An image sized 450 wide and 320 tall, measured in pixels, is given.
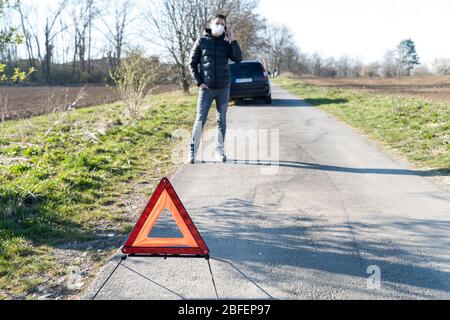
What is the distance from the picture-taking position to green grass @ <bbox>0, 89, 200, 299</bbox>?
351 centimetres

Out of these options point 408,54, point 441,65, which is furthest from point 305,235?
point 408,54

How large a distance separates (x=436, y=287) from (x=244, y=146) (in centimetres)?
572

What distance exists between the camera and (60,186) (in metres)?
5.46

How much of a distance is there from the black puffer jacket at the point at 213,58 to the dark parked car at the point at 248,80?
9563mm

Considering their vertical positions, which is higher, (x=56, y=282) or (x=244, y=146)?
(x=244, y=146)

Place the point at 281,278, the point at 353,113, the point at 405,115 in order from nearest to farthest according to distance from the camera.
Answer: the point at 281,278 < the point at 405,115 < the point at 353,113

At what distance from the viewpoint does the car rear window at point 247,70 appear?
16.3 meters

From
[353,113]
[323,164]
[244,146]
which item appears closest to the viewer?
[323,164]

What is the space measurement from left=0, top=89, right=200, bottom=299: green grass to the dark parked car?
632cm

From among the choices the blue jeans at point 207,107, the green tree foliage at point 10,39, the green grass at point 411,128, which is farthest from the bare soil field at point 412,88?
the green tree foliage at point 10,39
